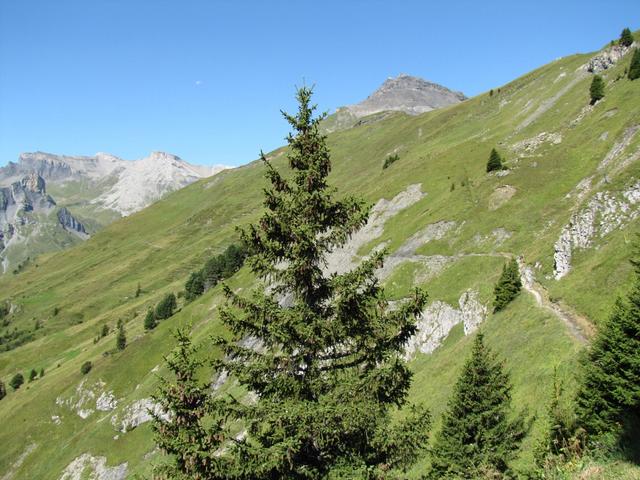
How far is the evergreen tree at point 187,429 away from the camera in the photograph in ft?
43.9

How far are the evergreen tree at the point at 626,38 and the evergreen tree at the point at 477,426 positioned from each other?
11741cm

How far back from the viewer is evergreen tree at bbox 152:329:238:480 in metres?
13.4

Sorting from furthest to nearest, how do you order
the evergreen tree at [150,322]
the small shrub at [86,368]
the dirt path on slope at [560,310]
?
the evergreen tree at [150,322]
the small shrub at [86,368]
the dirt path on slope at [560,310]

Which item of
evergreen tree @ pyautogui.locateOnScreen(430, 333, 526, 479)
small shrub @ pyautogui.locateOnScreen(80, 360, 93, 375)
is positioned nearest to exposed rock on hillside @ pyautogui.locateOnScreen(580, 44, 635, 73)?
evergreen tree @ pyautogui.locateOnScreen(430, 333, 526, 479)

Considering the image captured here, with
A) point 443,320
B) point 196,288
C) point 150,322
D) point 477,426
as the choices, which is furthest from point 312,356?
point 196,288

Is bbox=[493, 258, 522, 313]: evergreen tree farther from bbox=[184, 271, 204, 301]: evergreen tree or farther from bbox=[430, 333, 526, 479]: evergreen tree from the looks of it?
bbox=[184, 271, 204, 301]: evergreen tree

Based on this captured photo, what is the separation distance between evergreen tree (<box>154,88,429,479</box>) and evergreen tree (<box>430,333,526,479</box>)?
7.91 m

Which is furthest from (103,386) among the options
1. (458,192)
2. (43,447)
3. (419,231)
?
(458,192)

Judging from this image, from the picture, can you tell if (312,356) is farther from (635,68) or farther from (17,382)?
(17,382)

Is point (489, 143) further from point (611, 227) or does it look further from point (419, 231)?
point (611, 227)

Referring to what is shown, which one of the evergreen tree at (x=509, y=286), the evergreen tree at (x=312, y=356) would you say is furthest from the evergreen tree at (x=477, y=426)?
the evergreen tree at (x=509, y=286)

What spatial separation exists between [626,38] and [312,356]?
127480 mm

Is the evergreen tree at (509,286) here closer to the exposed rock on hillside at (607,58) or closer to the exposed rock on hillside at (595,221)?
the exposed rock on hillside at (595,221)

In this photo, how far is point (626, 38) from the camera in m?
106
